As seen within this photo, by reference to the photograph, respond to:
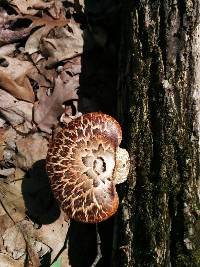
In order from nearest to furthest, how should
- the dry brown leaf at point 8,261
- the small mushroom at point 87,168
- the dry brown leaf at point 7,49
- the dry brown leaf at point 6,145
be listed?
the small mushroom at point 87,168
the dry brown leaf at point 8,261
the dry brown leaf at point 6,145
the dry brown leaf at point 7,49

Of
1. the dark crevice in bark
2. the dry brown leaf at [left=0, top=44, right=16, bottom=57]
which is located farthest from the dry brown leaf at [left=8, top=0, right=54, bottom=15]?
the dark crevice in bark

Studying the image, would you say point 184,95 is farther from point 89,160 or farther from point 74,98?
point 74,98

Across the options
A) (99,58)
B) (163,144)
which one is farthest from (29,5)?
(163,144)

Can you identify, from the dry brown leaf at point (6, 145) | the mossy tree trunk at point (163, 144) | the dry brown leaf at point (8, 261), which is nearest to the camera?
the mossy tree trunk at point (163, 144)

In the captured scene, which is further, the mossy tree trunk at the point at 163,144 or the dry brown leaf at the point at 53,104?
the dry brown leaf at the point at 53,104

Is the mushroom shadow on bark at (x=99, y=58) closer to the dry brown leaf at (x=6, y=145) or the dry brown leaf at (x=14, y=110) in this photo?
the dry brown leaf at (x=14, y=110)

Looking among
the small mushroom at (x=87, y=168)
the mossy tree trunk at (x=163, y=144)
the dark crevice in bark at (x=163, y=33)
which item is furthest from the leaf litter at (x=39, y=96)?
the dark crevice in bark at (x=163, y=33)

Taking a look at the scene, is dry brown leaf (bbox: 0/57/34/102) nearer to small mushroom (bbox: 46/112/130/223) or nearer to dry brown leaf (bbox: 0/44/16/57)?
dry brown leaf (bbox: 0/44/16/57)
